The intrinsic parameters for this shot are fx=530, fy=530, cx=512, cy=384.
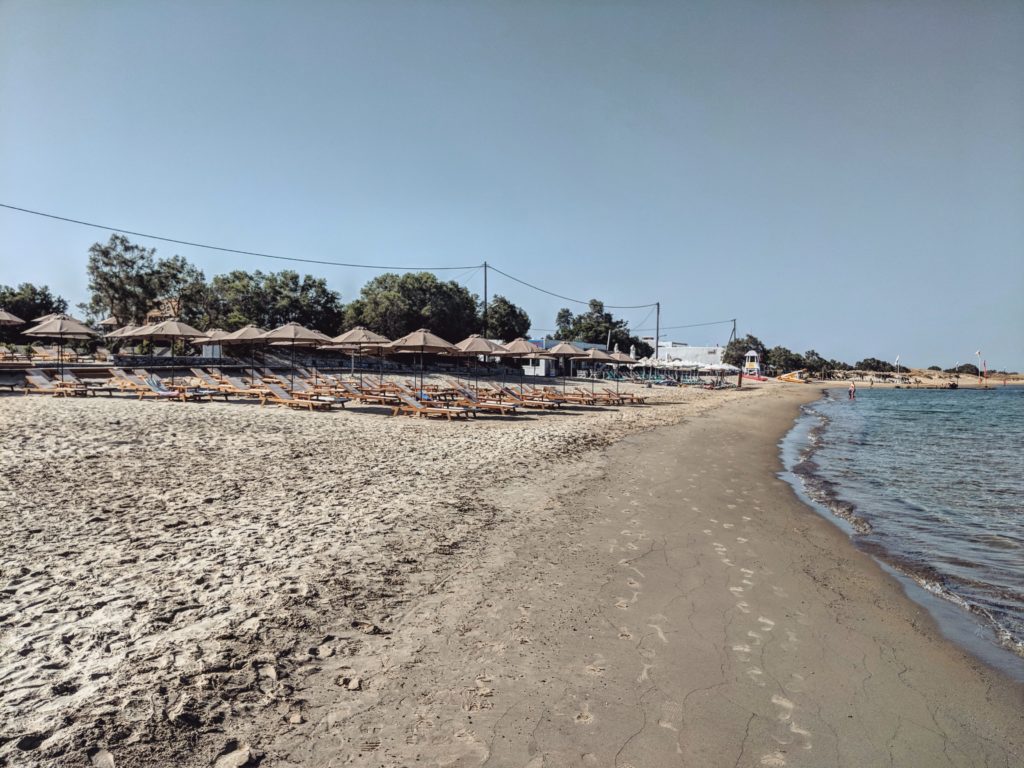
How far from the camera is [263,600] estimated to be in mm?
3359

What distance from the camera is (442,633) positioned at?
320cm

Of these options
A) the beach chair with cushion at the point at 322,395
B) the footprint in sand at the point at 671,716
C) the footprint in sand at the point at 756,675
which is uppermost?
the beach chair with cushion at the point at 322,395

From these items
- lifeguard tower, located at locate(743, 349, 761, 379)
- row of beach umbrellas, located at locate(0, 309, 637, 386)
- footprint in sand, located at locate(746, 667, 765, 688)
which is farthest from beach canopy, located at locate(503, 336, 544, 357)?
lifeguard tower, located at locate(743, 349, 761, 379)

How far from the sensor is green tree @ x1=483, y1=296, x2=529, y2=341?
54219 mm

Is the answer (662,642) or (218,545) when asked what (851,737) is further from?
(218,545)

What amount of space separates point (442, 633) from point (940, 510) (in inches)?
305

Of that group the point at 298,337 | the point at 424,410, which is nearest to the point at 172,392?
the point at 298,337

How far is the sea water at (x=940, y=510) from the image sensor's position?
438 cm

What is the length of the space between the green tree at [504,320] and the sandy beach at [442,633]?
47692 mm

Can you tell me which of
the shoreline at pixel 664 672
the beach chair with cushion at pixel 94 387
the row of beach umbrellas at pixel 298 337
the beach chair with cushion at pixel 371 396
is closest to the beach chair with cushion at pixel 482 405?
the row of beach umbrellas at pixel 298 337

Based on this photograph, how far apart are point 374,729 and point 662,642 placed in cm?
178

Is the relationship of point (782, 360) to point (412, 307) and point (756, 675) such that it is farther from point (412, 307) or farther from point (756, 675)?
point (756, 675)

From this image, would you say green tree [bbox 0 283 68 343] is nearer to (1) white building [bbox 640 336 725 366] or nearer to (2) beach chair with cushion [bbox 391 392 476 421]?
(2) beach chair with cushion [bbox 391 392 476 421]

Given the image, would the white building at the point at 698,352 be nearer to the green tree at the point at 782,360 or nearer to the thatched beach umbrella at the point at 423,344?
the green tree at the point at 782,360
